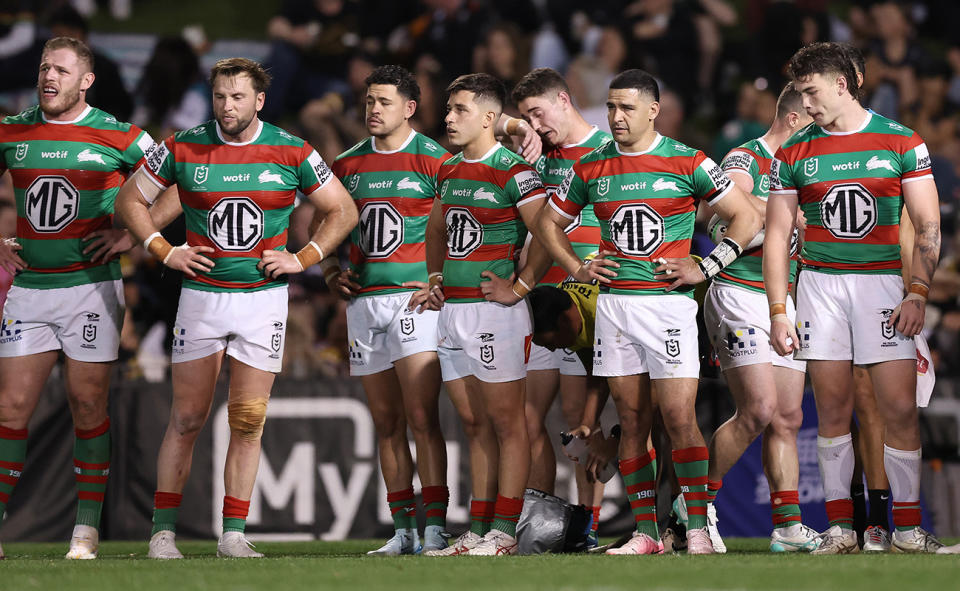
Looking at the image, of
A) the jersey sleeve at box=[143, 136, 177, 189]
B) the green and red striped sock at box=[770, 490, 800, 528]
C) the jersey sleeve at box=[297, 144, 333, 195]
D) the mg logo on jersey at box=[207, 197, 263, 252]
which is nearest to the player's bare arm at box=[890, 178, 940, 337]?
the green and red striped sock at box=[770, 490, 800, 528]

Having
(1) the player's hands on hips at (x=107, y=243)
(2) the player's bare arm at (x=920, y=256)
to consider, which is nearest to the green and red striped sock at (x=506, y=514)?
(2) the player's bare arm at (x=920, y=256)

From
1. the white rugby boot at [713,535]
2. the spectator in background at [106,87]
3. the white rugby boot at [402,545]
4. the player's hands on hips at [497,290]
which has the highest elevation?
the spectator in background at [106,87]

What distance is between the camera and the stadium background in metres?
10.5

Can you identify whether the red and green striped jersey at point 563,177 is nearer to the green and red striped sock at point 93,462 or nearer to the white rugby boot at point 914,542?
the white rugby boot at point 914,542

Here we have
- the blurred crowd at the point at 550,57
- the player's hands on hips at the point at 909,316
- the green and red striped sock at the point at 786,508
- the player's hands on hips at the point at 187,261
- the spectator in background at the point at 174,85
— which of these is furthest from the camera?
the spectator in background at the point at 174,85

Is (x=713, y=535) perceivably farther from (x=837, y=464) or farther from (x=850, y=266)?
(x=850, y=266)

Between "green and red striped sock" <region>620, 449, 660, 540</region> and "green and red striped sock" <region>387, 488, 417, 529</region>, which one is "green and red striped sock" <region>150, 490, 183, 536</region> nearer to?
"green and red striped sock" <region>387, 488, 417, 529</region>

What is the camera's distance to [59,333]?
759cm

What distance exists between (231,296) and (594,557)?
8.00 ft

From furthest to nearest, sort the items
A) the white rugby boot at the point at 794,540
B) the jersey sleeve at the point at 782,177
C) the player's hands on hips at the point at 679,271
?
1. the white rugby boot at the point at 794,540
2. the jersey sleeve at the point at 782,177
3. the player's hands on hips at the point at 679,271

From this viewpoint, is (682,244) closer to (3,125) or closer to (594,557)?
(594,557)

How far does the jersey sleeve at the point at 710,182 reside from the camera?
23.6ft

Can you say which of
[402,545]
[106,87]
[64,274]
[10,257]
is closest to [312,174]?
[64,274]

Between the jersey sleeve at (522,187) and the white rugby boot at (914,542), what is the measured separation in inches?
105
